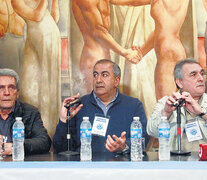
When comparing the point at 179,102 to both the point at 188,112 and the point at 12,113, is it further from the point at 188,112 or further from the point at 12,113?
the point at 12,113

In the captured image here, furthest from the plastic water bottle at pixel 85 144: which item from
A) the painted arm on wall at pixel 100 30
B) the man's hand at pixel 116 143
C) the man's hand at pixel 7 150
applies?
the painted arm on wall at pixel 100 30

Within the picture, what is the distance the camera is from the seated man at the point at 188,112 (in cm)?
270

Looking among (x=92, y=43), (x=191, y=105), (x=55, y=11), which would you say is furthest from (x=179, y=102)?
(x=55, y=11)

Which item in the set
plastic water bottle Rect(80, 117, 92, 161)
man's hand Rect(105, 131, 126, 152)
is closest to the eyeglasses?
plastic water bottle Rect(80, 117, 92, 161)

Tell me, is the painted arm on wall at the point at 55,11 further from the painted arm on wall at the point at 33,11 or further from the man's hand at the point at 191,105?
the man's hand at the point at 191,105

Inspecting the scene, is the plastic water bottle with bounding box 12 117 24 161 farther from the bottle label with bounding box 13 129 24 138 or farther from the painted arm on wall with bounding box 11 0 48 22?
the painted arm on wall with bounding box 11 0 48 22

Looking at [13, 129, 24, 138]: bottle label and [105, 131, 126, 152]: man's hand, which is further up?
[13, 129, 24, 138]: bottle label

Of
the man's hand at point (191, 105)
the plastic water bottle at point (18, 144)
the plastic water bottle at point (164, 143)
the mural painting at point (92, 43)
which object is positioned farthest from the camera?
the mural painting at point (92, 43)

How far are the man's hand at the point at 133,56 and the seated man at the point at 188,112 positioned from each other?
78 cm

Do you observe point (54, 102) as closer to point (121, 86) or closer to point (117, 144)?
point (121, 86)

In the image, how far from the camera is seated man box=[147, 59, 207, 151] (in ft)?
8.86

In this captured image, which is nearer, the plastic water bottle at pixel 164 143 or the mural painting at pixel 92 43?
the plastic water bottle at pixel 164 143

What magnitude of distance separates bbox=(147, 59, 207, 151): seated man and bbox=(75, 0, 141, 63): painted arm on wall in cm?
84

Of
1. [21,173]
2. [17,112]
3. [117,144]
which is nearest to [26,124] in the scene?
[17,112]
